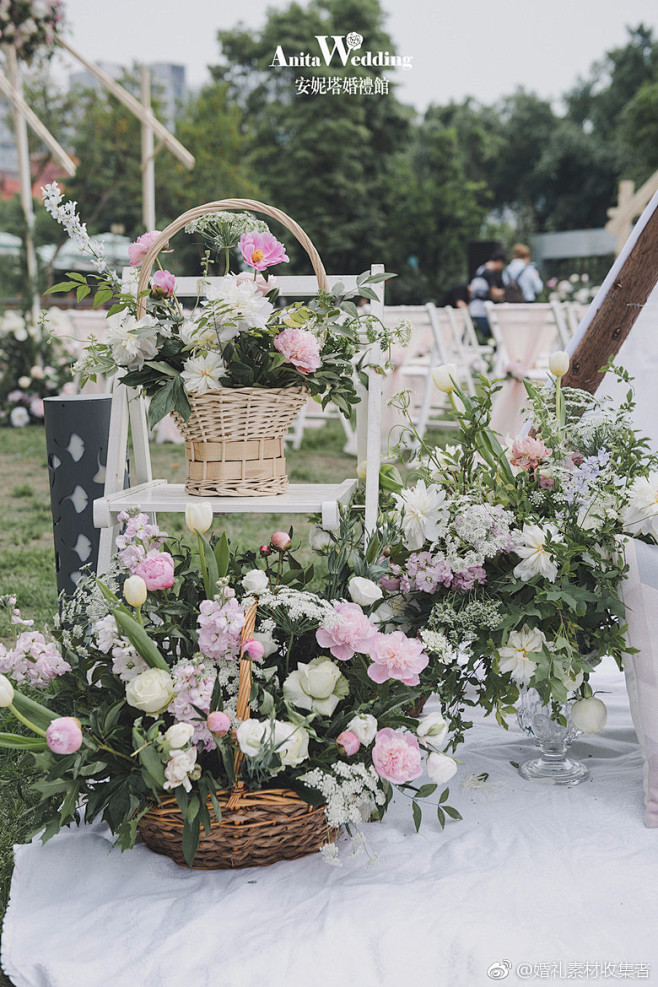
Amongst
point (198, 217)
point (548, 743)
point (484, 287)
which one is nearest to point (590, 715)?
point (548, 743)

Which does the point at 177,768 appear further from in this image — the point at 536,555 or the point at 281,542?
the point at 536,555

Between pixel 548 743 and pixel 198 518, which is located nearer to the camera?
pixel 198 518

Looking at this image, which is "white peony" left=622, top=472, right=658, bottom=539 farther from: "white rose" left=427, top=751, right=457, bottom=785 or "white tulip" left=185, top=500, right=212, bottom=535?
"white tulip" left=185, top=500, right=212, bottom=535

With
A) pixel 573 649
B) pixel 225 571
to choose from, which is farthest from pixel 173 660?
pixel 573 649

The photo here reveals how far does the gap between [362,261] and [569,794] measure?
25.1 meters

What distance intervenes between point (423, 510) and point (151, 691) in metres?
0.64

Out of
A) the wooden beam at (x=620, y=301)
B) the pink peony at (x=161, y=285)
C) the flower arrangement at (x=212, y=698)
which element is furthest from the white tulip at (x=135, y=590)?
the wooden beam at (x=620, y=301)

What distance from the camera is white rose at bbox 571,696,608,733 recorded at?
6.17ft

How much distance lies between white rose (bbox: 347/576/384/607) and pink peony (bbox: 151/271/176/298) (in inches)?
27.6

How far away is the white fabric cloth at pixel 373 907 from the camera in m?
1.40

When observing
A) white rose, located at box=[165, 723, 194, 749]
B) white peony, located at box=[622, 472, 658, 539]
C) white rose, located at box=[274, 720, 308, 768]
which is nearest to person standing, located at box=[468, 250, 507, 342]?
white peony, located at box=[622, 472, 658, 539]

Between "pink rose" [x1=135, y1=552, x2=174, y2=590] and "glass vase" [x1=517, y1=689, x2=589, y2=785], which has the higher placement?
"pink rose" [x1=135, y1=552, x2=174, y2=590]

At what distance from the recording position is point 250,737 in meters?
1.50

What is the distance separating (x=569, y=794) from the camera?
1.91m
